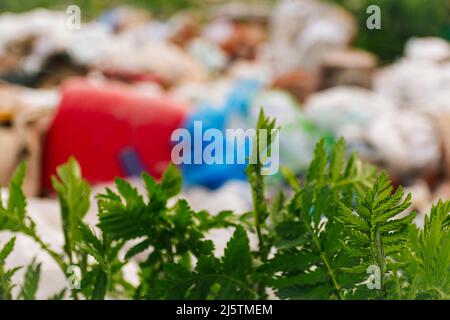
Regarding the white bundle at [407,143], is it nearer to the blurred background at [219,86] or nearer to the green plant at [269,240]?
the blurred background at [219,86]

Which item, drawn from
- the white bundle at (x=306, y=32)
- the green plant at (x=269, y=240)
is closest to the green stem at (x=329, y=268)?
the green plant at (x=269, y=240)

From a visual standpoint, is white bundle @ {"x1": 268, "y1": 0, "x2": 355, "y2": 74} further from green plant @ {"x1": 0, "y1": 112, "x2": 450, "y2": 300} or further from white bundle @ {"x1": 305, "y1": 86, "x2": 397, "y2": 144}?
green plant @ {"x1": 0, "y1": 112, "x2": 450, "y2": 300}

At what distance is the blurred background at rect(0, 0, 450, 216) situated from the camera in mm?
2059

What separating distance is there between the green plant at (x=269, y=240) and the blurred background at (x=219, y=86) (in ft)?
0.17

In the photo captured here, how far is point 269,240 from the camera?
1.27 feet

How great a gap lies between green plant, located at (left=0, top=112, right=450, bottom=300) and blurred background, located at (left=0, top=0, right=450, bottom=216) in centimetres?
5

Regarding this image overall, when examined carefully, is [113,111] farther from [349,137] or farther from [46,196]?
[349,137]

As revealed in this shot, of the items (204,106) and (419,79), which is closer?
(204,106)

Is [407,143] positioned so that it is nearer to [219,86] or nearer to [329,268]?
[219,86]

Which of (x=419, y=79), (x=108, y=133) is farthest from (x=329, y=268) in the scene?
(x=419, y=79)

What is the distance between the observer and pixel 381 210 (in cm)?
28

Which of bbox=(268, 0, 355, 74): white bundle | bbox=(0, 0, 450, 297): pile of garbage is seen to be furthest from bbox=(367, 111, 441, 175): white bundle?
bbox=(268, 0, 355, 74): white bundle

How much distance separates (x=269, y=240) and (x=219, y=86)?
3.73m

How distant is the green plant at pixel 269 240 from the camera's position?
29cm
